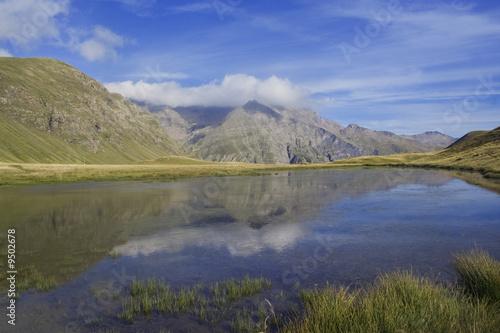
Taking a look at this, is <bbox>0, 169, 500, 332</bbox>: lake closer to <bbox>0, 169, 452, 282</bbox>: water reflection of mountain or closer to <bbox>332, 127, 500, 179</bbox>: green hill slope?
<bbox>0, 169, 452, 282</bbox>: water reflection of mountain

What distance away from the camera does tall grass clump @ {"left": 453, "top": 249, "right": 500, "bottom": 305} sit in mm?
10797

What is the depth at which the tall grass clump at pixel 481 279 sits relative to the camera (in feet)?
35.4

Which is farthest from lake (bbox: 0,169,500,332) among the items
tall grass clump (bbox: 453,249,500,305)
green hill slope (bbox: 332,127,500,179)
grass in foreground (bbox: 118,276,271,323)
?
green hill slope (bbox: 332,127,500,179)

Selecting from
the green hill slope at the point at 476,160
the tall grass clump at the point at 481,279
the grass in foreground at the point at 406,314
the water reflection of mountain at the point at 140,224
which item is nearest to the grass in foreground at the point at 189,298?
the grass in foreground at the point at 406,314

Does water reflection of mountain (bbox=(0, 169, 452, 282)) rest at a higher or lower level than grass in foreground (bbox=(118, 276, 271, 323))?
higher

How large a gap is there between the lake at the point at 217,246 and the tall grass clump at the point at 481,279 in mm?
1908

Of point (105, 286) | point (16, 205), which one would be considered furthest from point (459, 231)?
point (16, 205)

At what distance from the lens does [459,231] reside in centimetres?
2373

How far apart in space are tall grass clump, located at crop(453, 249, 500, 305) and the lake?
75.1 inches

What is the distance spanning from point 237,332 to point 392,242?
46.7ft

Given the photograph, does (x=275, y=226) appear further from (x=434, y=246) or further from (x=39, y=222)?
(x=39, y=222)

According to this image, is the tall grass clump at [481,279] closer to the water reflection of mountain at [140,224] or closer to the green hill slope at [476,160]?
the water reflection of mountain at [140,224]

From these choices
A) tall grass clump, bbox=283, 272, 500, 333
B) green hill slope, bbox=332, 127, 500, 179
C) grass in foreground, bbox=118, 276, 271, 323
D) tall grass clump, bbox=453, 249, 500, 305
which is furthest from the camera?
green hill slope, bbox=332, 127, 500, 179

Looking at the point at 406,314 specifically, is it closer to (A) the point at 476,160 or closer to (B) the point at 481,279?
(B) the point at 481,279
